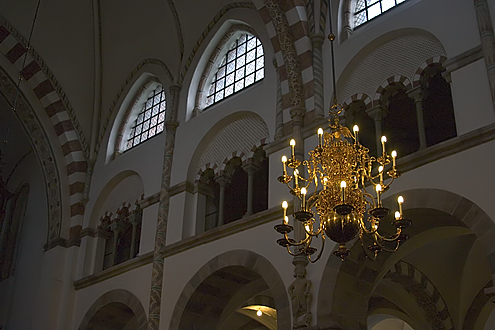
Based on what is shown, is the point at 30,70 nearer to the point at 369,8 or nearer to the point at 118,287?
the point at 118,287

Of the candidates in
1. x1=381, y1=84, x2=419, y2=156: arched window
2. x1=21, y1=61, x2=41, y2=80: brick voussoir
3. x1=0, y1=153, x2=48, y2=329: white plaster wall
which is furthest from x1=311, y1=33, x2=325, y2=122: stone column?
x1=0, y1=153, x2=48, y2=329: white plaster wall

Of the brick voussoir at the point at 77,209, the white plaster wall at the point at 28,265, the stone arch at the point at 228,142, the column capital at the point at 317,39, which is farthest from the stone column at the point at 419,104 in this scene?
the white plaster wall at the point at 28,265

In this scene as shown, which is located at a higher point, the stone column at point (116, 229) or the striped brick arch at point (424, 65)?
the striped brick arch at point (424, 65)

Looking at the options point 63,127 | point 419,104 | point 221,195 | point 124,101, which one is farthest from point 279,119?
point 63,127

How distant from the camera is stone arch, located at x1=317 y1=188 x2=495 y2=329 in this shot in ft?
24.4

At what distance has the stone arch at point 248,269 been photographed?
8953 mm

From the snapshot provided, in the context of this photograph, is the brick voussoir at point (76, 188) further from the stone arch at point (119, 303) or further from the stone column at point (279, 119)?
the stone column at point (279, 119)

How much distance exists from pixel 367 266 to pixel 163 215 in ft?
13.6

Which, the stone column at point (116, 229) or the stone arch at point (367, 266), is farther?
the stone column at point (116, 229)

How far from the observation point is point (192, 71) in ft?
42.1

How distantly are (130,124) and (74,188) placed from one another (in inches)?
71.5

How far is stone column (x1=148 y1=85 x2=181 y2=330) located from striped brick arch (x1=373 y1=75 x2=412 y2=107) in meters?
4.29

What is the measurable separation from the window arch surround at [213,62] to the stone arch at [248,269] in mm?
3403

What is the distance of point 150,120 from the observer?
13.8 metres
